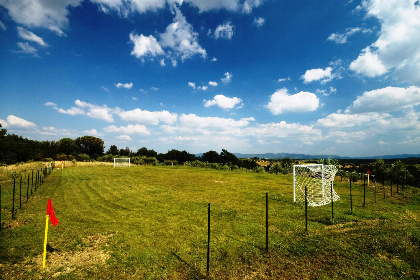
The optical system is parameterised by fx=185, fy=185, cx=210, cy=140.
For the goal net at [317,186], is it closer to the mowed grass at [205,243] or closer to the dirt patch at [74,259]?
the mowed grass at [205,243]

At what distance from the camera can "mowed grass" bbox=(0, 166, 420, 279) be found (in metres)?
6.46

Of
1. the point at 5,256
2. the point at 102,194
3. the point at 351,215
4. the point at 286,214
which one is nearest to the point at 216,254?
the point at 286,214

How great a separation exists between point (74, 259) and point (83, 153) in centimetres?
8974

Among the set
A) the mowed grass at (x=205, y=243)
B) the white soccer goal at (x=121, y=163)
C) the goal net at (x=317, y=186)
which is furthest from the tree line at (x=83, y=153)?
the mowed grass at (x=205, y=243)

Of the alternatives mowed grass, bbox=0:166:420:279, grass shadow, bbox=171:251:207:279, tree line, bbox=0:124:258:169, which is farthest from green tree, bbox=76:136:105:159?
grass shadow, bbox=171:251:207:279

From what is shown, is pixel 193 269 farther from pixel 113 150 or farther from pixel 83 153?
pixel 113 150

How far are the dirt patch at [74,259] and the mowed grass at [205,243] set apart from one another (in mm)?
36

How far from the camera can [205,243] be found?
28.3 ft

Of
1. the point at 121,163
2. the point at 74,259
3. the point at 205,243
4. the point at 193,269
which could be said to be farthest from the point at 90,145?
the point at 193,269

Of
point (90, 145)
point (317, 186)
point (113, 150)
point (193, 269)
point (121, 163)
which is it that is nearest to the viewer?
point (193, 269)

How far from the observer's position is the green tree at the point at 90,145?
8769 cm

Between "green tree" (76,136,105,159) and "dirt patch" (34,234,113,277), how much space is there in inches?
3597

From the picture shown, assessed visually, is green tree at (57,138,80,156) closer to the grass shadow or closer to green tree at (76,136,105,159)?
green tree at (76,136,105,159)

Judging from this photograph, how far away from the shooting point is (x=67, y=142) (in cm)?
8288
